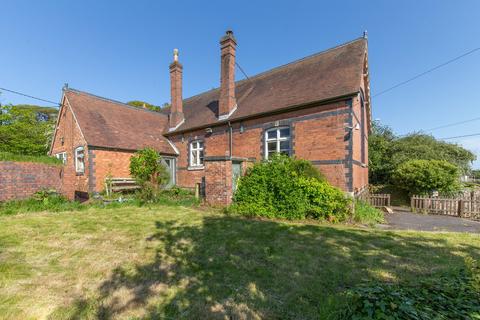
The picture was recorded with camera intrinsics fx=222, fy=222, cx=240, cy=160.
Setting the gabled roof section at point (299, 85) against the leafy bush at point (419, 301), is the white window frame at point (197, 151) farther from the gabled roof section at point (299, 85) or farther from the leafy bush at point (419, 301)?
the leafy bush at point (419, 301)

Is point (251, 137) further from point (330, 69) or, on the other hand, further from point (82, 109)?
point (82, 109)

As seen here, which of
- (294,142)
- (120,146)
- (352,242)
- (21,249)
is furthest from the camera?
(120,146)

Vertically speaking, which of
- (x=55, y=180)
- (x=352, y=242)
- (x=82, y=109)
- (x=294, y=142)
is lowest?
(x=352, y=242)

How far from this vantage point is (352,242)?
5.48 m

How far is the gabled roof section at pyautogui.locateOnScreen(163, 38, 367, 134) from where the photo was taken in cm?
1036

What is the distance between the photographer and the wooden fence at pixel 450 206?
9633 mm

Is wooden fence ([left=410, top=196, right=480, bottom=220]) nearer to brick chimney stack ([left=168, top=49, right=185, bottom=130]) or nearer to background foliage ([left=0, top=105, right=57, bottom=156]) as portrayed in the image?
brick chimney stack ([left=168, top=49, right=185, bottom=130])

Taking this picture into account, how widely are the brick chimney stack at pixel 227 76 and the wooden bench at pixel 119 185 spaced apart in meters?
6.92

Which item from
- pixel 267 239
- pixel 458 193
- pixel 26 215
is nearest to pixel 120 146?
pixel 26 215

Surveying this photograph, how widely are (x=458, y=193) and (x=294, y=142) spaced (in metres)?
11.0

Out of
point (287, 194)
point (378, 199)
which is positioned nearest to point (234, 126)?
A: point (287, 194)

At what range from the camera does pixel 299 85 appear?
12.3 metres

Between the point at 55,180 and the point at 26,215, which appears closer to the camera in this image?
the point at 26,215

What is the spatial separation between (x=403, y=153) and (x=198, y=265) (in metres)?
19.4
